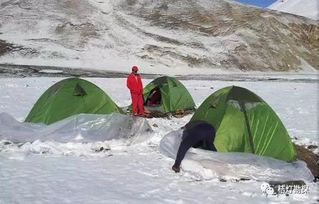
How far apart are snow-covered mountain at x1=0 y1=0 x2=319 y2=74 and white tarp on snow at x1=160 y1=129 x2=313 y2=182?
41.2 meters

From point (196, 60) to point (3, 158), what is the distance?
160 ft

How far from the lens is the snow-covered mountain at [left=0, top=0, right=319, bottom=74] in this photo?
54.6 metres

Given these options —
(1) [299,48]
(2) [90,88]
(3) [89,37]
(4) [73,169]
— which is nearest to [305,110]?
(2) [90,88]

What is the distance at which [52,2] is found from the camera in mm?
71062

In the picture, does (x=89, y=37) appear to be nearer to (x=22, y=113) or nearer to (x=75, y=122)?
(x=22, y=113)

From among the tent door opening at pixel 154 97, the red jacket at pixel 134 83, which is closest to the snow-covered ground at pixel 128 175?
the red jacket at pixel 134 83

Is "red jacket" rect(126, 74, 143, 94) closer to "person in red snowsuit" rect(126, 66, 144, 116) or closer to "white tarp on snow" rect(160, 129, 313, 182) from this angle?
"person in red snowsuit" rect(126, 66, 144, 116)

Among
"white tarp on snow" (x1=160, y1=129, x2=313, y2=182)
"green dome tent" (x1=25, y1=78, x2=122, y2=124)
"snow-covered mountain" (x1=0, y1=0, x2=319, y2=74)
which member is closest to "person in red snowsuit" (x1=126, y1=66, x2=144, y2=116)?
"green dome tent" (x1=25, y1=78, x2=122, y2=124)

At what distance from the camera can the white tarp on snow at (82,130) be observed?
1052 centimetres

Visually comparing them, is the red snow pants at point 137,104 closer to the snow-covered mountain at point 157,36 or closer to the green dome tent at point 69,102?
the green dome tent at point 69,102

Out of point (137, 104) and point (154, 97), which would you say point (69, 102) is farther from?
point (154, 97)

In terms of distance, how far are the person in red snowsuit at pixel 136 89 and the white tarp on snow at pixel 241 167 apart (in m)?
6.38

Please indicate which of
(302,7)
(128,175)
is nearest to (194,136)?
(128,175)

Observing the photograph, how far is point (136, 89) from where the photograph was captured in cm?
1462
